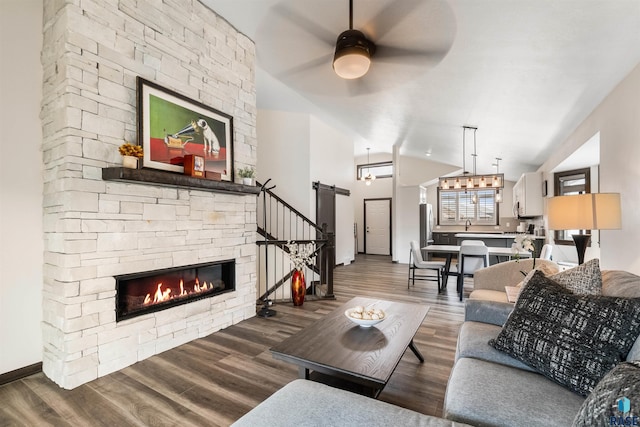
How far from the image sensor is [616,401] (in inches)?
30.5

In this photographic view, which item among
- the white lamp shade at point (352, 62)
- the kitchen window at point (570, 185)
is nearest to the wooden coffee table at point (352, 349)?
the white lamp shade at point (352, 62)

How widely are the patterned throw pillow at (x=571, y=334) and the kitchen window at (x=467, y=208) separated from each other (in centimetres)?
889

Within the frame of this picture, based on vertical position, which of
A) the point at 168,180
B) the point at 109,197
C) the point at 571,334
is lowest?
the point at 571,334

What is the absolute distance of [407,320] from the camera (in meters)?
2.31

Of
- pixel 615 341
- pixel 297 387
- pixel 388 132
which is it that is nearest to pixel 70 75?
pixel 297 387

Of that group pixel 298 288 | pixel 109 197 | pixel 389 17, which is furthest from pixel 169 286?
pixel 389 17

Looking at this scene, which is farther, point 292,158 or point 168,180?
point 292,158

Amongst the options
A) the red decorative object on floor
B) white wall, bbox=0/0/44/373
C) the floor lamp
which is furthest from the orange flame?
the floor lamp

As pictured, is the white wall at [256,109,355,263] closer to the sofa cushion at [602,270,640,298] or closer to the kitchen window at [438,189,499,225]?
the sofa cushion at [602,270,640,298]

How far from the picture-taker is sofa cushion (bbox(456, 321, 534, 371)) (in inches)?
61.9

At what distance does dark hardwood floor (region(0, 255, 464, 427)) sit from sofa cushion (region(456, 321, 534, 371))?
0.51m

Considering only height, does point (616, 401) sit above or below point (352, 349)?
above

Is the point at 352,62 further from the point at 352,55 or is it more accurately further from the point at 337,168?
the point at 337,168

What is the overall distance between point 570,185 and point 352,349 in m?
6.19
